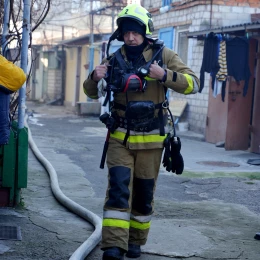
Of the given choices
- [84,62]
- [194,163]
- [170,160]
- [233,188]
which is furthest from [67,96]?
[170,160]

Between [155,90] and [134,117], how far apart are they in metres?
0.30

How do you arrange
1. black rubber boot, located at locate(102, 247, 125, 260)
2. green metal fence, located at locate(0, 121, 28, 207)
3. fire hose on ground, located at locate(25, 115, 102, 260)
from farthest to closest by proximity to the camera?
green metal fence, located at locate(0, 121, 28, 207)
fire hose on ground, located at locate(25, 115, 102, 260)
black rubber boot, located at locate(102, 247, 125, 260)

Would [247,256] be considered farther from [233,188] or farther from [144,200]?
[233,188]

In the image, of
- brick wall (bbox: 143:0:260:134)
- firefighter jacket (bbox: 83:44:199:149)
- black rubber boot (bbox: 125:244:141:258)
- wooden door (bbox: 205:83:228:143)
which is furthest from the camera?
brick wall (bbox: 143:0:260:134)

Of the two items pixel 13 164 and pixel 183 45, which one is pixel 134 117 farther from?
pixel 183 45

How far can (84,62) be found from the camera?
31.7 meters

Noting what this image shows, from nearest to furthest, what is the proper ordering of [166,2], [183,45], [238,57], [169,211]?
[169,211] < [238,57] < [183,45] < [166,2]

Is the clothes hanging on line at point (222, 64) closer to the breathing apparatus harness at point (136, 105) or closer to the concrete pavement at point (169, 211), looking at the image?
the concrete pavement at point (169, 211)

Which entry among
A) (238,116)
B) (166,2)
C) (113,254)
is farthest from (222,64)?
(113,254)

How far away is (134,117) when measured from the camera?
189 inches

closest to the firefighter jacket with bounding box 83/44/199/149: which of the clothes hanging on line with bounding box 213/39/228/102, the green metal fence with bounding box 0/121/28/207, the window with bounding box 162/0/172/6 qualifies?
the green metal fence with bounding box 0/121/28/207

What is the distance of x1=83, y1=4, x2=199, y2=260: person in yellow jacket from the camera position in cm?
468

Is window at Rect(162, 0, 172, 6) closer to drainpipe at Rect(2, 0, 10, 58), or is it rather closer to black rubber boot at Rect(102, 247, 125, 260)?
drainpipe at Rect(2, 0, 10, 58)

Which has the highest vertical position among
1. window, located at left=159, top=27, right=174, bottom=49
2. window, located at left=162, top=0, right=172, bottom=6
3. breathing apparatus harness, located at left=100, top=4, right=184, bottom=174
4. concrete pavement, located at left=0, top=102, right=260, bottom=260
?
window, located at left=162, top=0, right=172, bottom=6
